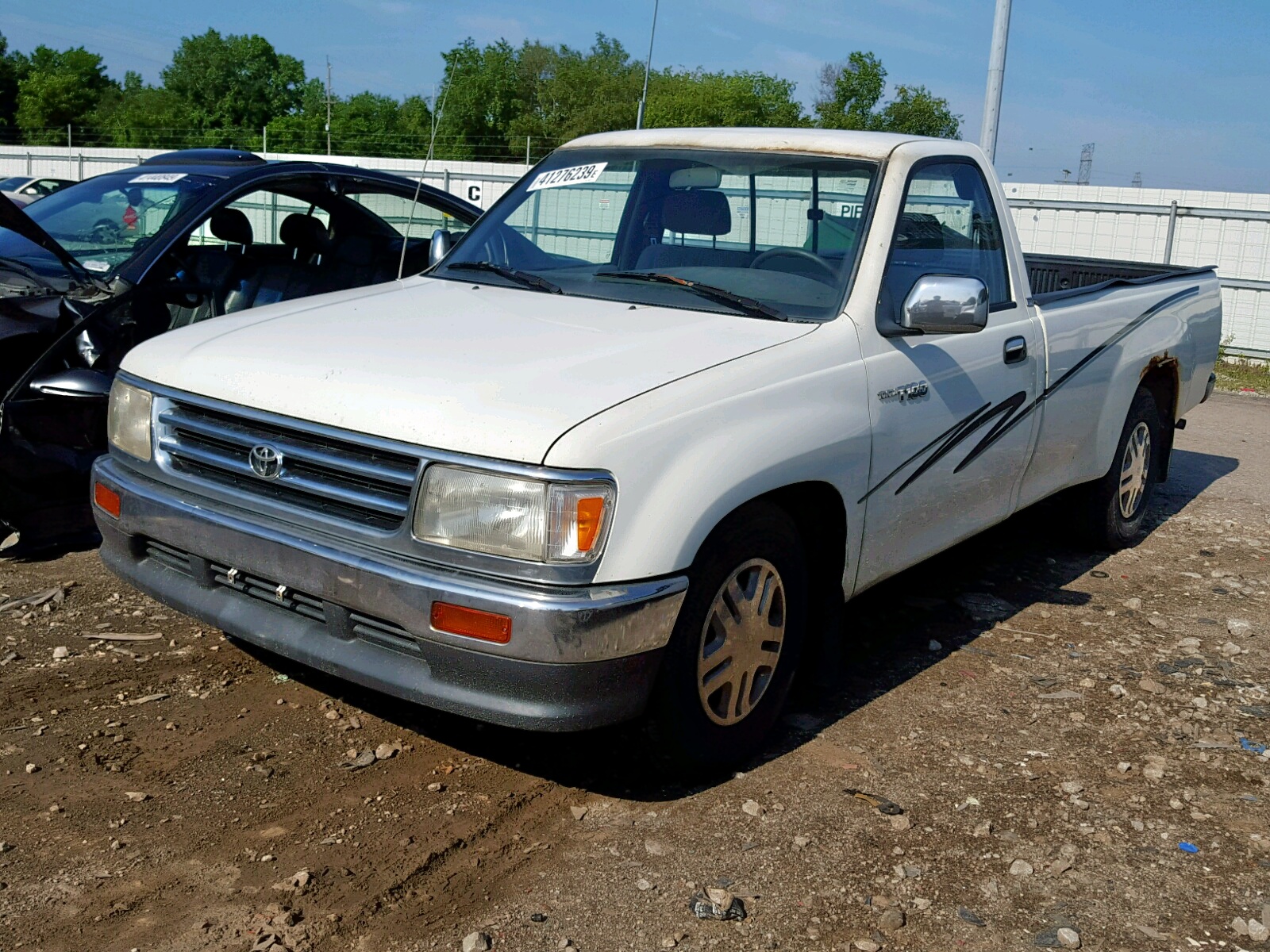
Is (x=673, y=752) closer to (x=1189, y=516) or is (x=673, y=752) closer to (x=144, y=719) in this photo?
(x=144, y=719)

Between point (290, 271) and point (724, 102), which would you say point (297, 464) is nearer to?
point (290, 271)

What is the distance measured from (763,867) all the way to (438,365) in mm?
1560

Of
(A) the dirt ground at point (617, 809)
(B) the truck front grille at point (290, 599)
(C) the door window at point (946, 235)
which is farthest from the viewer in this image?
(C) the door window at point (946, 235)

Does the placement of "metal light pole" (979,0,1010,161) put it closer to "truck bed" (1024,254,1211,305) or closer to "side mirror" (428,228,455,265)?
"truck bed" (1024,254,1211,305)

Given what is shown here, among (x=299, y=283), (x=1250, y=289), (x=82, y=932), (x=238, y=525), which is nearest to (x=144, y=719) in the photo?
(x=238, y=525)

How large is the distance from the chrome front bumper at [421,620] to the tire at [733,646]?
0.15 m

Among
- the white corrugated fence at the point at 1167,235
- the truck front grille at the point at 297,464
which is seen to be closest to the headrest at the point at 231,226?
the truck front grille at the point at 297,464

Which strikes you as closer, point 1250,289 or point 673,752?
point 673,752

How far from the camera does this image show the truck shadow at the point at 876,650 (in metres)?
3.75

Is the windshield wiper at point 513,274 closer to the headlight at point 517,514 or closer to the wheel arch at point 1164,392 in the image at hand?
the headlight at point 517,514

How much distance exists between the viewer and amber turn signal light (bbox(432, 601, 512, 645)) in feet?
9.79

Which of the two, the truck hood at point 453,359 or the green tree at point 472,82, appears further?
the green tree at point 472,82

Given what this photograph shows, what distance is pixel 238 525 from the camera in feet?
11.1

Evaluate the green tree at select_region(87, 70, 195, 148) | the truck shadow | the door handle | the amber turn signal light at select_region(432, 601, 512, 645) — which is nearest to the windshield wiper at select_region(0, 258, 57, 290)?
the truck shadow
